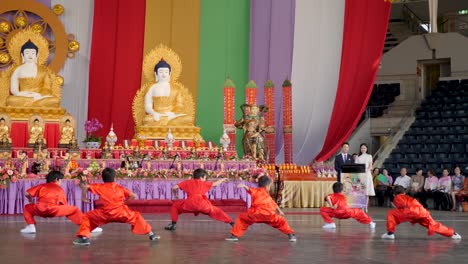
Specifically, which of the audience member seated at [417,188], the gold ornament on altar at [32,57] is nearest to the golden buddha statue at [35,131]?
the gold ornament on altar at [32,57]

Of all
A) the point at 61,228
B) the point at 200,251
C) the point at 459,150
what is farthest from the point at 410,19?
the point at 200,251

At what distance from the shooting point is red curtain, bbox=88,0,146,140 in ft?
52.9

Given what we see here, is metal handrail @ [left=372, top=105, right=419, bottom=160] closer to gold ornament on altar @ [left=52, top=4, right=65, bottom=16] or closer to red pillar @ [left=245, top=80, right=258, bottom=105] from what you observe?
red pillar @ [left=245, top=80, right=258, bottom=105]

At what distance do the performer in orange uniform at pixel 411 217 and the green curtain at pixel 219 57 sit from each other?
8.64 meters

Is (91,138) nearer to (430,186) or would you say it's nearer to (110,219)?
(430,186)

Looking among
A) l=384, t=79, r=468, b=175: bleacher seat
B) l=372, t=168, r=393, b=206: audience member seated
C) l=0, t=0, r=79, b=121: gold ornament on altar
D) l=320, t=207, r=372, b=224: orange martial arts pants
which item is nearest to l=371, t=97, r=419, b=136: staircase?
l=384, t=79, r=468, b=175: bleacher seat

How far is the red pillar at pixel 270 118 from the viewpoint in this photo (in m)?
15.5

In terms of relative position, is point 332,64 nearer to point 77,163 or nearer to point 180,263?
point 77,163

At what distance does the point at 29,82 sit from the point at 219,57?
4071 mm

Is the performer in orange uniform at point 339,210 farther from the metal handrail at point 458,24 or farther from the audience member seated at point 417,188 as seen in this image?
the metal handrail at point 458,24

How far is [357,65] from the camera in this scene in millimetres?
16312

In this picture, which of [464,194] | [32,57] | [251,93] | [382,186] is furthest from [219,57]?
[464,194]

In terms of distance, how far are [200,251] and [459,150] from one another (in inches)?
497

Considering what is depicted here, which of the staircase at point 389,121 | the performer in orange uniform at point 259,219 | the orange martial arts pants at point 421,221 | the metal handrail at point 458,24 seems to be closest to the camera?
the performer in orange uniform at point 259,219
